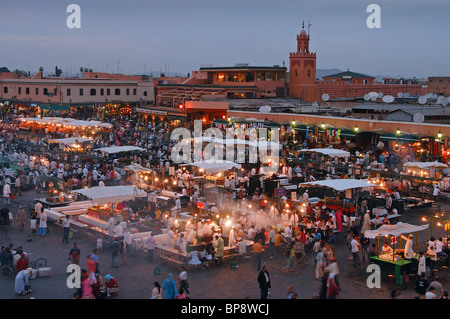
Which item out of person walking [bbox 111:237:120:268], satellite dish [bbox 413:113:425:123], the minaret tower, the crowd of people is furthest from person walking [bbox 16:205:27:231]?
the minaret tower

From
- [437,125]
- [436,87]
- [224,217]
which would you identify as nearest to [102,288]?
[224,217]

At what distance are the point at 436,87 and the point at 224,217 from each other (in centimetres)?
5862

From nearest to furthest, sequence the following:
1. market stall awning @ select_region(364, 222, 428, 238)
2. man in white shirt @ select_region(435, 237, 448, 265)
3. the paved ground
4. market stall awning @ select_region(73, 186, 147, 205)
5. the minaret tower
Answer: the paved ground < market stall awning @ select_region(364, 222, 428, 238) < man in white shirt @ select_region(435, 237, 448, 265) < market stall awning @ select_region(73, 186, 147, 205) < the minaret tower

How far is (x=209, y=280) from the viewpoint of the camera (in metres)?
13.5

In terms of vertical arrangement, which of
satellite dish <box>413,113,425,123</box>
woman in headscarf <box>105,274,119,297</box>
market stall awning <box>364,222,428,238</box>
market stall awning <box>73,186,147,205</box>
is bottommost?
woman in headscarf <box>105,274,119,297</box>

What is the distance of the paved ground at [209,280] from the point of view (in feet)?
40.9

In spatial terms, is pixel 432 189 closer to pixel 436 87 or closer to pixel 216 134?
pixel 216 134

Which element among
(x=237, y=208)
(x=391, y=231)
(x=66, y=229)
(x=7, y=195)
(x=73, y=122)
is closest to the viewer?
(x=391, y=231)

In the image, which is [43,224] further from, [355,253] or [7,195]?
[355,253]

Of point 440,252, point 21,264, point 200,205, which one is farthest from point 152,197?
point 440,252

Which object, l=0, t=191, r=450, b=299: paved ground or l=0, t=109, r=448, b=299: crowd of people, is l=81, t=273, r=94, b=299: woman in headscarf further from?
l=0, t=191, r=450, b=299: paved ground

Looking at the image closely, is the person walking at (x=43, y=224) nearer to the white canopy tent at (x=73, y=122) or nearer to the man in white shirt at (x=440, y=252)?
the man in white shirt at (x=440, y=252)

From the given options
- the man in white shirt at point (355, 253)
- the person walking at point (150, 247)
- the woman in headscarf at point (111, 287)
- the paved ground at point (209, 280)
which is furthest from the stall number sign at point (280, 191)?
the woman in headscarf at point (111, 287)

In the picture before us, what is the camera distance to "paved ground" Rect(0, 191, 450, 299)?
1248 cm
